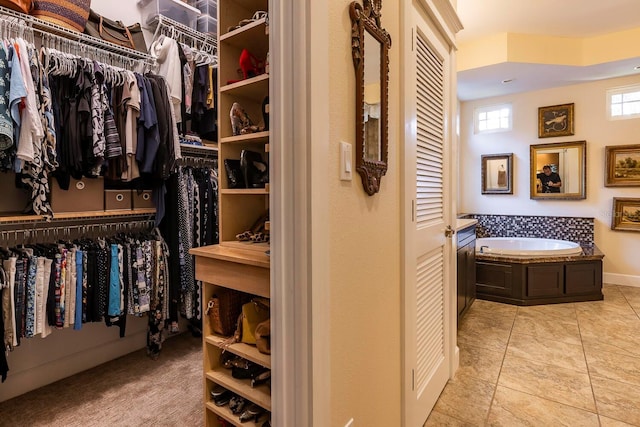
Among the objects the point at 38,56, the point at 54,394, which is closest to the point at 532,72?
the point at 38,56

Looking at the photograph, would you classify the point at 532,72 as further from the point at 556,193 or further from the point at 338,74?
the point at 338,74

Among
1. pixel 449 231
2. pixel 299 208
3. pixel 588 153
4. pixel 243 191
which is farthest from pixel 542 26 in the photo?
pixel 299 208

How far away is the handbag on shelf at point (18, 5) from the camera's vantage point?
1.83 metres

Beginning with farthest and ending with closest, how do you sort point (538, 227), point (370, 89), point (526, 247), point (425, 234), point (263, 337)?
point (538, 227)
point (526, 247)
point (425, 234)
point (263, 337)
point (370, 89)

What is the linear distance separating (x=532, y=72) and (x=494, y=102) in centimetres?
96

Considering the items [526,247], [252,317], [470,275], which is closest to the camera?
[252,317]

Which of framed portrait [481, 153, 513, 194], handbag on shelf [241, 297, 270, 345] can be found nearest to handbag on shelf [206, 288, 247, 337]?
handbag on shelf [241, 297, 270, 345]

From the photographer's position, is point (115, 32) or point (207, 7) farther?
point (207, 7)

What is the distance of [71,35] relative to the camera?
2078 millimetres

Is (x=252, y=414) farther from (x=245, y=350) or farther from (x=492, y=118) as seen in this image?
(x=492, y=118)

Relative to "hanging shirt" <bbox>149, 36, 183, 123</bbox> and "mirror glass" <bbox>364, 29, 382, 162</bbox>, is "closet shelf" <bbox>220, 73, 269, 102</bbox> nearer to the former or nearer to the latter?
"mirror glass" <bbox>364, 29, 382, 162</bbox>

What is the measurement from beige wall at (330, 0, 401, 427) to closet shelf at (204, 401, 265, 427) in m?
0.43

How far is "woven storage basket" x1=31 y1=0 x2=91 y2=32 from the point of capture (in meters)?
1.98

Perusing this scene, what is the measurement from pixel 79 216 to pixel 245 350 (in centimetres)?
140
